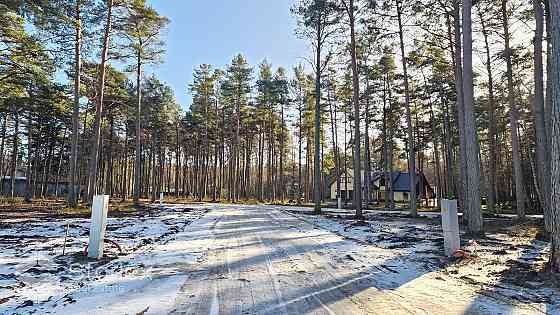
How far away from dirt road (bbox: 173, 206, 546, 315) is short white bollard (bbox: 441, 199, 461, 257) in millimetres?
450

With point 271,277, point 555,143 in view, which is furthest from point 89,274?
point 555,143

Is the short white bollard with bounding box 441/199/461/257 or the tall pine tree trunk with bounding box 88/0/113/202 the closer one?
the short white bollard with bounding box 441/199/461/257

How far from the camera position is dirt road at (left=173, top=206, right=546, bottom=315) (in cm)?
383

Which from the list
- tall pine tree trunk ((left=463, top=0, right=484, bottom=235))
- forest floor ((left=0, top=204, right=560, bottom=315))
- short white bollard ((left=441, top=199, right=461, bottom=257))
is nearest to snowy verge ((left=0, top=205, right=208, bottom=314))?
forest floor ((left=0, top=204, right=560, bottom=315))

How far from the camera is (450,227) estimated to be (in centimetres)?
679

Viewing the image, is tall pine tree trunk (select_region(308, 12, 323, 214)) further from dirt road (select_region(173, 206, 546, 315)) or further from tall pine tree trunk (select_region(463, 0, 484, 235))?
dirt road (select_region(173, 206, 546, 315))

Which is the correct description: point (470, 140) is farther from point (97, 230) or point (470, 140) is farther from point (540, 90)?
point (97, 230)

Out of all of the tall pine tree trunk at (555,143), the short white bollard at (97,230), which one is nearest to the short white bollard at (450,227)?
the tall pine tree trunk at (555,143)

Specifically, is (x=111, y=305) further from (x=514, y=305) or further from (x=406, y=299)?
(x=514, y=305)

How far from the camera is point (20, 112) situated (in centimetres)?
2539

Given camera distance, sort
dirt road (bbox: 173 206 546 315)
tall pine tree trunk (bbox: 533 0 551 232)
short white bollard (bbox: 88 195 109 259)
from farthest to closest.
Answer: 1. tall pine tree trunk (bbox: 533 0 551 232)
2. short white bollard (bbox: 88 195 109 259)
3. dirt road (bbox: 173 206 546 315)

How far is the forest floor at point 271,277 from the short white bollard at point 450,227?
29 cm

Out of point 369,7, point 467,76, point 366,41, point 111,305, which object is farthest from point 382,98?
point 111,305

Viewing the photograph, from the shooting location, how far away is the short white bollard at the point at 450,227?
6.75 meters
